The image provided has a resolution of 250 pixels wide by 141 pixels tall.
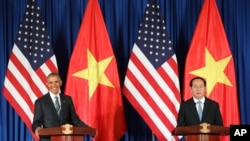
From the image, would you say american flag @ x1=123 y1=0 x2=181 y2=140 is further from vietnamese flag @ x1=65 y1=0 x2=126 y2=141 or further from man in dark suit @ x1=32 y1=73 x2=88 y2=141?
man in dark suit @ x1=32 y1=73 x2=88 y2=141

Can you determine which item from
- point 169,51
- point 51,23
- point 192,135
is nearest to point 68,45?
point 51,23

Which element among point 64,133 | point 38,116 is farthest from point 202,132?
point 38,116

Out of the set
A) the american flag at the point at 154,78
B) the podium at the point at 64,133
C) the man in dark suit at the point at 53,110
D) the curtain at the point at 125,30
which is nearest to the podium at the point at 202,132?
the podium at the point at 64,133

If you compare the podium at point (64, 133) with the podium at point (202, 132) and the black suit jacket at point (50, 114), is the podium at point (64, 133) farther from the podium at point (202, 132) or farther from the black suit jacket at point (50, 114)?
the podium at point (202, 132)

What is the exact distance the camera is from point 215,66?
6570 millimetres

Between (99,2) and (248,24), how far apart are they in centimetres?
208

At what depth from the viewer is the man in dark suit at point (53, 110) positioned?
198 inches

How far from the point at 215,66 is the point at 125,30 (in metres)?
1.36

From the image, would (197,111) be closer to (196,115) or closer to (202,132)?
(196,115)

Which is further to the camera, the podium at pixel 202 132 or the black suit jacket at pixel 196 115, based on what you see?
the black suit jacket at pixel 196 115

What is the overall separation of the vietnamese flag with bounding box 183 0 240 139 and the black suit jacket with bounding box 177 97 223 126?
1376 millimetres

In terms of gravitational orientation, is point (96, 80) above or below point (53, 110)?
above

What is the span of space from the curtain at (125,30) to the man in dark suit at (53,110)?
1.86 meters

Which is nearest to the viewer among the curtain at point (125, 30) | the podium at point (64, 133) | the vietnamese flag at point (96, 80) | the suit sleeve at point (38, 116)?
the podium at point (64, 133)
